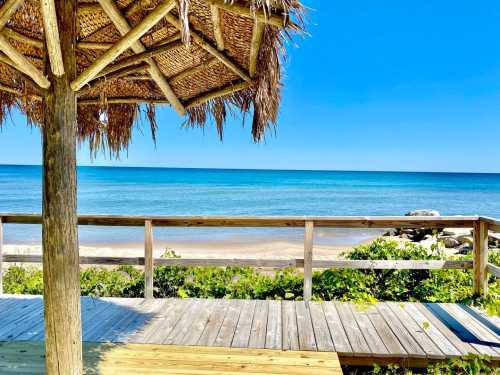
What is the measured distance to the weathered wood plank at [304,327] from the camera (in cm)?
249

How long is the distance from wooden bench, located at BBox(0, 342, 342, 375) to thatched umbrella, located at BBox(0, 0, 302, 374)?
562 millimetres

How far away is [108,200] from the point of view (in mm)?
26484

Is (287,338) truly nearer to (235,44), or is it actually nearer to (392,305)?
(392,305)

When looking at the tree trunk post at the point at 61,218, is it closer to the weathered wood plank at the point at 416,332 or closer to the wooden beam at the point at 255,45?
the wooden beam at the point at 255,45

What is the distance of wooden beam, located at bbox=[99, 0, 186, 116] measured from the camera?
1788 millimetres

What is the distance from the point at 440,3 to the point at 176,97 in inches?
1923

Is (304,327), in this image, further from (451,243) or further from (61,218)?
(451,243)

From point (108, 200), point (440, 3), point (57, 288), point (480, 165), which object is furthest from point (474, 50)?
point (57, 288)

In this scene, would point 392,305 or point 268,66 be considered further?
point 392,305

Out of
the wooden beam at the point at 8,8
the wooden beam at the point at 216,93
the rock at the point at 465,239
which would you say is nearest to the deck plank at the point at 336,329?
the wooden beam at the point at 216,93

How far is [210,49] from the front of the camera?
7.63ft

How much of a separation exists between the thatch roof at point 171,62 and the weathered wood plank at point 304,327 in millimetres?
1424

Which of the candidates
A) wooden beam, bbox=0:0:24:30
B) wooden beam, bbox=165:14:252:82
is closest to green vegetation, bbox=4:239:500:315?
wooden beam, bbox=165:14:252:82

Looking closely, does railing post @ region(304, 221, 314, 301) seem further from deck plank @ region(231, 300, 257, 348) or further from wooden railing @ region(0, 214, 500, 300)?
deck plank @ region(231, 300, 257, 348)
